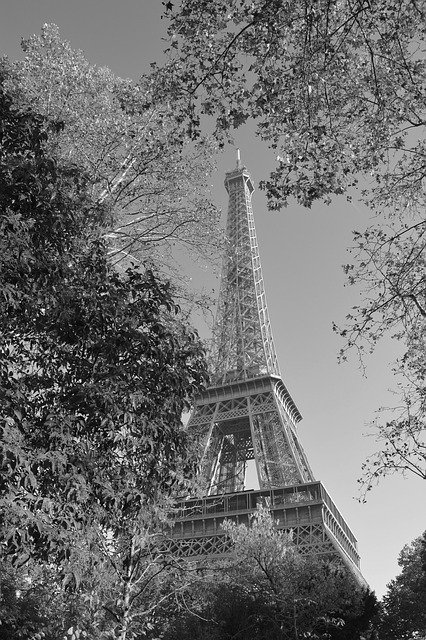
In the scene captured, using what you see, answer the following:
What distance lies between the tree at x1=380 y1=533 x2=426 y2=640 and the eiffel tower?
4338 millimetres

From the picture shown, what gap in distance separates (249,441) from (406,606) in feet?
78.2

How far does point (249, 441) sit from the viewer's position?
63.9 m

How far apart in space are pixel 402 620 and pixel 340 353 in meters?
43.9

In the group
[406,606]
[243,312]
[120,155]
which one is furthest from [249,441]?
[120,155]

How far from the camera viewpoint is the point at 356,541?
204 ft

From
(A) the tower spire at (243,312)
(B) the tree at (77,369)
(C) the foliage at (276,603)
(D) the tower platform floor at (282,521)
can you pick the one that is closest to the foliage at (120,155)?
(B) the tree at (77,369)

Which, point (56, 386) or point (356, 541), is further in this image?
point (356, 541)

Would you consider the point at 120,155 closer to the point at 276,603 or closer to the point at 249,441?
the point at 276,603

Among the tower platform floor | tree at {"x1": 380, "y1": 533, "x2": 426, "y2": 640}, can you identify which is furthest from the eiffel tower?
tree at {"x1": 380, "y1": 533, "x2": 426, "y2": 640}

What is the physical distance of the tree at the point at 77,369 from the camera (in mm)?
6137

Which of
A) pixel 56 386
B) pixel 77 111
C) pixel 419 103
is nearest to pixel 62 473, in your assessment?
pixel 56 386

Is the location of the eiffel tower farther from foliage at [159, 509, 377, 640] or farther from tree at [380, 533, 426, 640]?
foliage at [159, 509, 377, 640]

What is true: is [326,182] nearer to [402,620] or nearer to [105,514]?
[105,514]

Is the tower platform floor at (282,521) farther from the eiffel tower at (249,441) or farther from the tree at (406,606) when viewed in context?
the tree at (406,606)
